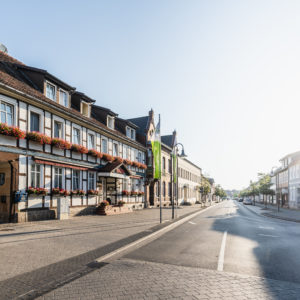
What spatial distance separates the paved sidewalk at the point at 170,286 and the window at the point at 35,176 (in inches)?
416

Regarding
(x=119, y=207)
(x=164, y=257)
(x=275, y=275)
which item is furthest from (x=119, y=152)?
(x=275, y=275)

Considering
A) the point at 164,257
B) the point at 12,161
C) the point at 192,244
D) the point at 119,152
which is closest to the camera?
the point at 164,257

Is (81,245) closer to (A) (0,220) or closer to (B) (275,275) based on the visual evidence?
(B) (275,275)

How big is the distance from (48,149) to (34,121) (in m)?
1.87

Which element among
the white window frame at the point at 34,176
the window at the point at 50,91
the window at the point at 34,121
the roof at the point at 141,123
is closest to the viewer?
the white window frame at the point at 34,176

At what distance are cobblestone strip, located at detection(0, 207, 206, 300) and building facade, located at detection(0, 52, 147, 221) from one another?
8.59m

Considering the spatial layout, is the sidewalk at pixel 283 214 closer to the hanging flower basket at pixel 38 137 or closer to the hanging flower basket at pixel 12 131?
the hanging flower basket at pixel 38 137

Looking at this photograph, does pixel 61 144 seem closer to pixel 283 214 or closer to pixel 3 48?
pixel 3 48

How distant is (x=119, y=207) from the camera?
75.4 ft

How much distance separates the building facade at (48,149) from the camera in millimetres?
13984

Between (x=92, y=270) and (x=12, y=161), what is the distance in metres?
9.89

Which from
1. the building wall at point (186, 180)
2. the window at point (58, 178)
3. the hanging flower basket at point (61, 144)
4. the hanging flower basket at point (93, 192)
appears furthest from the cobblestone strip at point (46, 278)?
the building wall at point (186, 180)

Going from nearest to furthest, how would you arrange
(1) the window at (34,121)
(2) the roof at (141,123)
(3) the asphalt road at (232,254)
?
(3) the asphalt road at (232,254)
(1) the window at (34,121)
(2) the roof at (141,123)

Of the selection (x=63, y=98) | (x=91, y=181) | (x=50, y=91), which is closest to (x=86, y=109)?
(x=63, y=98)
